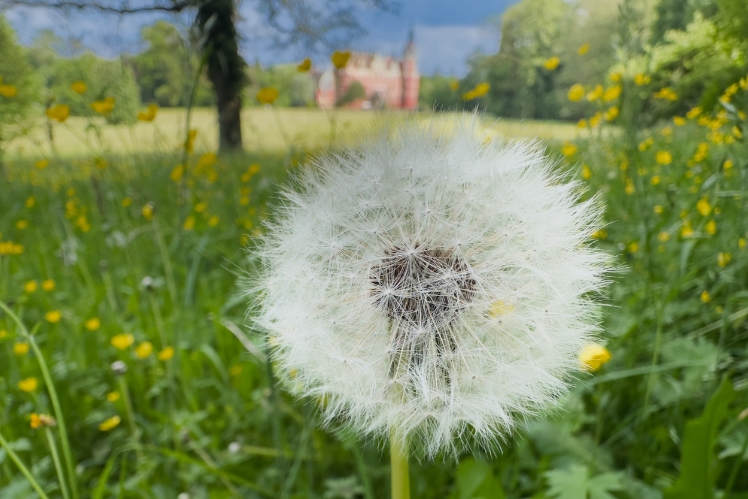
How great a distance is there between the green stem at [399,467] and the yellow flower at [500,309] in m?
0.23

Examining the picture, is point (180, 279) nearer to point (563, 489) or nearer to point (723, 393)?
point (563, 489)

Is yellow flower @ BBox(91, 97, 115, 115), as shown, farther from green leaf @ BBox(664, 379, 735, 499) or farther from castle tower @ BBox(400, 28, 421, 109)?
green leaf @ BBox(664, 379, 735, 499)

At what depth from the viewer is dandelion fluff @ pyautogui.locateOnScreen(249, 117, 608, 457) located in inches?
26.7

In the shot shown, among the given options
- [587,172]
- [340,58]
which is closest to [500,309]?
[340,58]

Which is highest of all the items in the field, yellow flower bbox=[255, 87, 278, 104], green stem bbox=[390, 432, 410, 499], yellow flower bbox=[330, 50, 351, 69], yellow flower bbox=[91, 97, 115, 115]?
yellow flower bbox=[330, 50, 351, 69]

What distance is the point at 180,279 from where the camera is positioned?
2.48 m

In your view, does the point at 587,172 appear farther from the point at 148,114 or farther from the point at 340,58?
the point at 148,114

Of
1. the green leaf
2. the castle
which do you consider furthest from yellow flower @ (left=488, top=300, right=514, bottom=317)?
the castle

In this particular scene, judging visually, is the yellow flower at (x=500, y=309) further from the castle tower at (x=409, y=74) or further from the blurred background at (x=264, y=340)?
the castle tower at (x=409, y=74)

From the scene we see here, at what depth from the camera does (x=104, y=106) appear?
197cm

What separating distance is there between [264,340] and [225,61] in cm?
137

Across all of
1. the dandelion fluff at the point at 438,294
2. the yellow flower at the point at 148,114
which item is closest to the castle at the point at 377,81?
the yellow flower at the point at 148,114

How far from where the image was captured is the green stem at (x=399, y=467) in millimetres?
626

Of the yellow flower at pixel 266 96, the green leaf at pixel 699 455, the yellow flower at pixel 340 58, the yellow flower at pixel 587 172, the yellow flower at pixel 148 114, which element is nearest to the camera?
the green leaf at pixel 699 455
